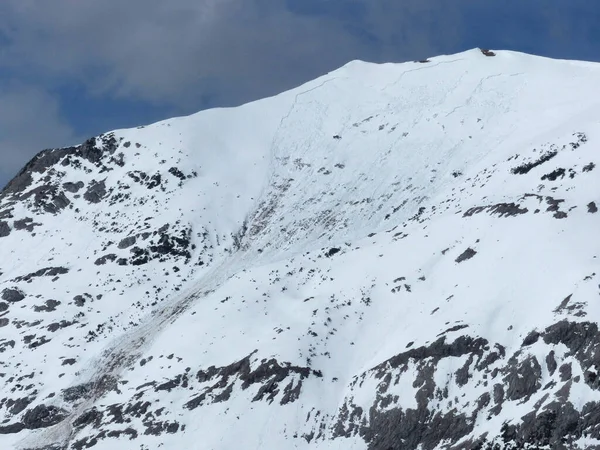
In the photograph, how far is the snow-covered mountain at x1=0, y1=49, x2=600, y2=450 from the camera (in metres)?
61.6

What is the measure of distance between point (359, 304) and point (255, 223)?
24050mm

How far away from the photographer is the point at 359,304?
2901 inches

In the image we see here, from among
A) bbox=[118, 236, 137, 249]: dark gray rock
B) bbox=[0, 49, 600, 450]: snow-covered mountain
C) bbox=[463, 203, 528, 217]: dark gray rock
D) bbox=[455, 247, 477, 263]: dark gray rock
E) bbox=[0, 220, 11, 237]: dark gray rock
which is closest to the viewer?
bbox=[0, 49, 600, 450]: snow-covered mountain

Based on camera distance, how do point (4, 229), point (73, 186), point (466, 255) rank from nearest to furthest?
point (466, 255) → point (4, 229) → point (73, 186)

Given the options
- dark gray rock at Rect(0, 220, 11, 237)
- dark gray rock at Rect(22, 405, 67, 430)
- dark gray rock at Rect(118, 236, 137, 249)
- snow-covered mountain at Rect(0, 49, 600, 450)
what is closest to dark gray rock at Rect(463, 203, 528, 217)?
snow-covered mountain at Rect(0, 49, 600, 450)

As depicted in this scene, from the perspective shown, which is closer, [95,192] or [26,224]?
[26,224]

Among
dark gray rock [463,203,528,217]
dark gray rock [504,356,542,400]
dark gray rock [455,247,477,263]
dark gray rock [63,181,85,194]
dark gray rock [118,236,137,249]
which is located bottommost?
dark gray rock [504,356,542,400]

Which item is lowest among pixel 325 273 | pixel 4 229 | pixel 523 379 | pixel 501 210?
pixel 523 379

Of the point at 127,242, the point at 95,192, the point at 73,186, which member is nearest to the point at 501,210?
the point at 127,242

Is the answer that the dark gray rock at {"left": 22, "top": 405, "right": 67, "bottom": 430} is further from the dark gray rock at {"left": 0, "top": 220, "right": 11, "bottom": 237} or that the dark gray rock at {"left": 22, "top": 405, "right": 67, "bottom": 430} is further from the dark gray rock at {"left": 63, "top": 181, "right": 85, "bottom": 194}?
the dark gray rock at {"left": 63, "top": 181, "right": 85, "bottom": 194}

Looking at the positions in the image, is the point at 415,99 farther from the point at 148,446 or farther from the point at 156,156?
the point at 148,446

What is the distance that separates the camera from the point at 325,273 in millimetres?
79438

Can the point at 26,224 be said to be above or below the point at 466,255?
above

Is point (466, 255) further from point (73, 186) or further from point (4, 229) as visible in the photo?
point (4, 229)
